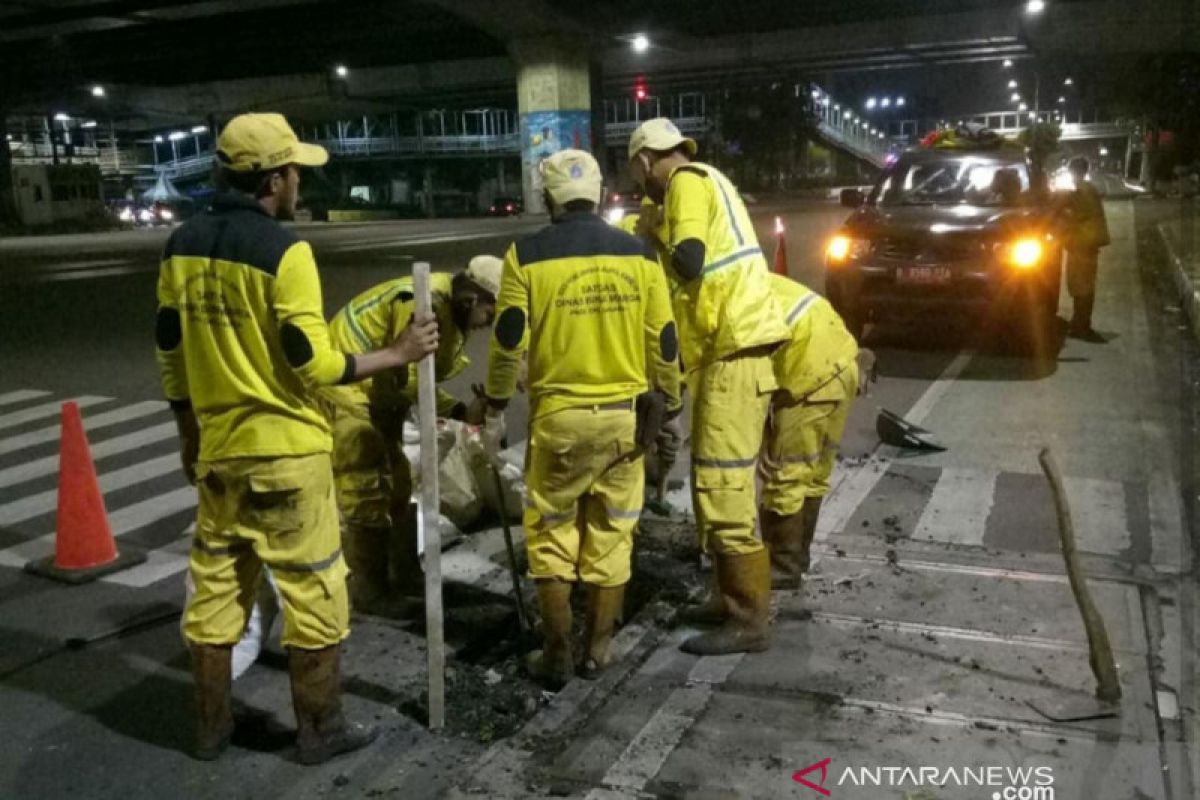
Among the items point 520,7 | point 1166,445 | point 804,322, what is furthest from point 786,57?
point 804,322

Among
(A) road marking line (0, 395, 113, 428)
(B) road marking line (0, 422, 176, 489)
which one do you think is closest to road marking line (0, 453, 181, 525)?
(B) road marking line (0, 422, 176, 489)

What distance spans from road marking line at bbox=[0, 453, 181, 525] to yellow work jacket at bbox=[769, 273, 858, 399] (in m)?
4.30

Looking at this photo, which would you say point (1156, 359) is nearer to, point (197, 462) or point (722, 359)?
point (722, 359)

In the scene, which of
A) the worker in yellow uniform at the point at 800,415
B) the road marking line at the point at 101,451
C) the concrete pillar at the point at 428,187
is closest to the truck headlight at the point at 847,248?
the worker in yellow uniform at the point at 800,415

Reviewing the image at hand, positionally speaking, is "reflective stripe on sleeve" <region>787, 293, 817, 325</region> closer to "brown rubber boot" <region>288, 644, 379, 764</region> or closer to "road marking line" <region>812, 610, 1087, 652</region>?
"road marking line" <region>812, 610, 1087, 652</region>

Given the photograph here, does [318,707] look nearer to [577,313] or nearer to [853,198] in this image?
[577,313]

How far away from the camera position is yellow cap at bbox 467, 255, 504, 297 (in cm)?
409

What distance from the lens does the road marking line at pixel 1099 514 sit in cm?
522

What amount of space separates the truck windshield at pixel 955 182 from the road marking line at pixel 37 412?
7.55 m

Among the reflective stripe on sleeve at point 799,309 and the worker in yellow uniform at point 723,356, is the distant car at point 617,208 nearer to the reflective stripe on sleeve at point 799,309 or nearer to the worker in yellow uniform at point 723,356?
the worker in yellow uniform at point 723,356

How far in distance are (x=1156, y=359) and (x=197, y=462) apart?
30.3 ft

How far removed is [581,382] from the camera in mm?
3764

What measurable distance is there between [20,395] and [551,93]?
2856 cm

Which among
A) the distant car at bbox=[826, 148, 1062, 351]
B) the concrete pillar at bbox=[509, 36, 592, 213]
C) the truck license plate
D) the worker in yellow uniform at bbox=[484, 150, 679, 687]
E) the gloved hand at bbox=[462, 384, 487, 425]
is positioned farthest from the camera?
the concrete pillar at bbox=[509, 36, 592, 213]
